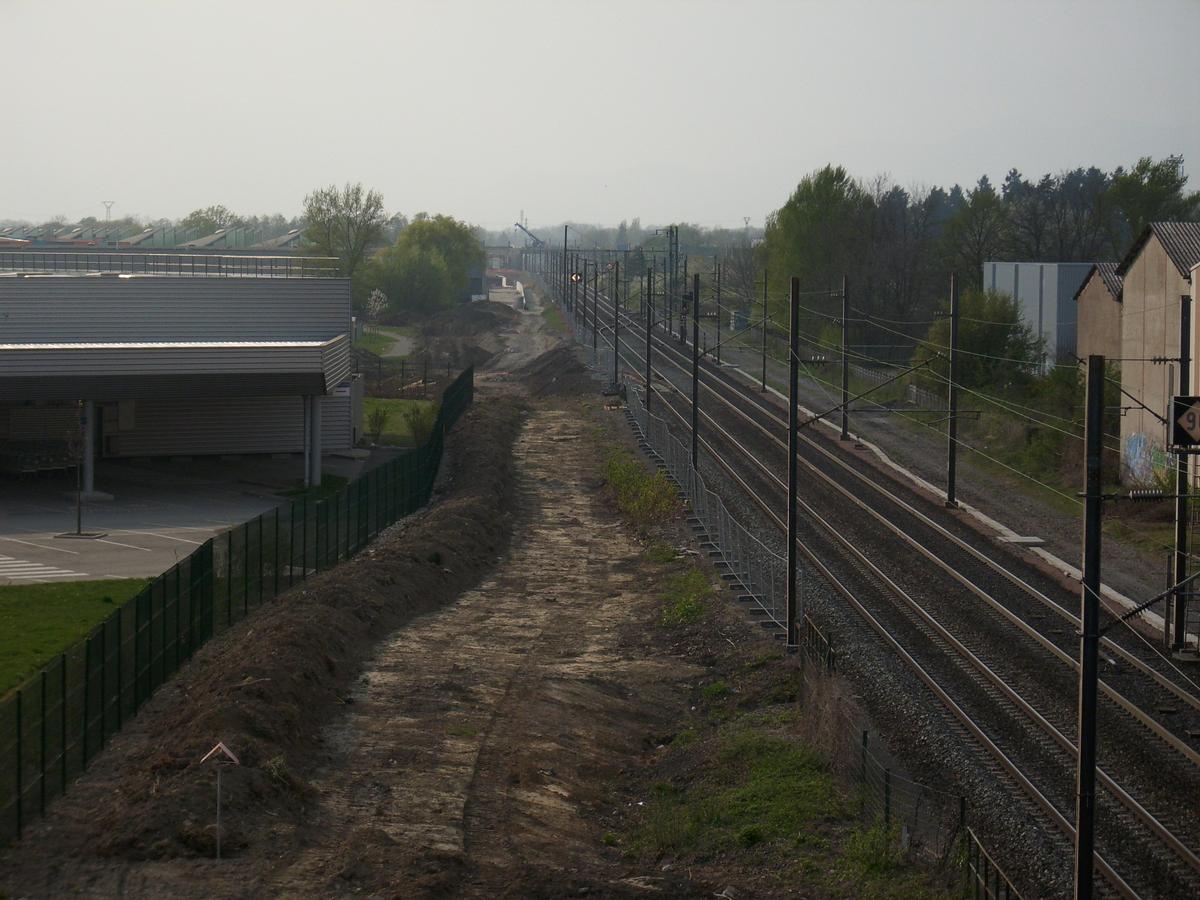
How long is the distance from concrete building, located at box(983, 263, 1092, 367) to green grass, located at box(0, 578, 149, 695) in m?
42.1

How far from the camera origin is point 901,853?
13.5 m

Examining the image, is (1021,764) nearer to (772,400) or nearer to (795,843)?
(795,843)

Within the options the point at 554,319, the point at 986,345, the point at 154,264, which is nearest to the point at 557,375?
the point at 154,264

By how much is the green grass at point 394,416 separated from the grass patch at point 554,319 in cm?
3792

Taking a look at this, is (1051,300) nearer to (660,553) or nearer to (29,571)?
(660,553)

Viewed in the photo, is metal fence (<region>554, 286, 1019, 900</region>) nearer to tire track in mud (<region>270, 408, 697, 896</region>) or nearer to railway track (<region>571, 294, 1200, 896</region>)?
railway track (<region>571, 294, 1200, 896</region>)

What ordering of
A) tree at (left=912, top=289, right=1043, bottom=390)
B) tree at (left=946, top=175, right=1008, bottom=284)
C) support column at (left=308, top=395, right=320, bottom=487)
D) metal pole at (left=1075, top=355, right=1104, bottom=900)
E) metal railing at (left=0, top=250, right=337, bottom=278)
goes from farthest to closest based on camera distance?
tree at (left=946, top=175, right=1008, bottom=284), metal railing at (left=0, top=250, right=337, bottom=278), tree at (left=912, top=289, right=1043, bottom=390), support column at (left=308, top=395, right=320, bottom=487), metal pole at (left=1075, top=355, right=1104, bottom=900)

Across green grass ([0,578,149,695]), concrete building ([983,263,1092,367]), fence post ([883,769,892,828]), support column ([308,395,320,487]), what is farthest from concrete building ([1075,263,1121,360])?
fence post ([883,769,892,828])

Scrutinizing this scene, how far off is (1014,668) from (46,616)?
16750 mm

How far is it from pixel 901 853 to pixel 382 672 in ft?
33.5

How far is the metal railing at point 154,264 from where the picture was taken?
54969 millimetres

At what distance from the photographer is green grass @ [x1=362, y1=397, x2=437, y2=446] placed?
55.2m

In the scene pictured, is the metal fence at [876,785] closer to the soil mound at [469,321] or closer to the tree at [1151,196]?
the tree at [1151,196]

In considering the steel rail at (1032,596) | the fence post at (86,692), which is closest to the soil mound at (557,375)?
the steel rail at (1032,596)
